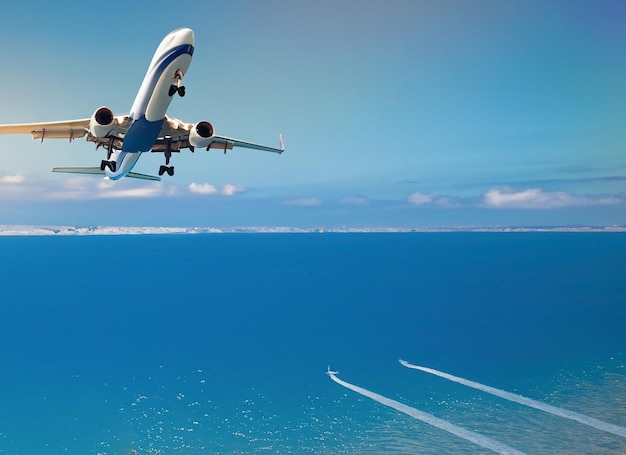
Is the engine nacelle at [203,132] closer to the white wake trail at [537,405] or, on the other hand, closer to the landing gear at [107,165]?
the landing gear at [107,165]

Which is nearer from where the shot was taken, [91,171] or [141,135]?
[141,135]

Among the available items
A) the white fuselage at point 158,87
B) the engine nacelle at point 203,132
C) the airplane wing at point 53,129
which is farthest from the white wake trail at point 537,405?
the airplane wing at point 53,129

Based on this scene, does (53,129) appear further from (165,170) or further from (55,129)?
(165,170)

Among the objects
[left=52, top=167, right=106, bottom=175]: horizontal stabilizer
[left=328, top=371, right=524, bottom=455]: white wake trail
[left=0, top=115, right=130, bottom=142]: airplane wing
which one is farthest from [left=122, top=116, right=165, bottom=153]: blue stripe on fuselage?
[left=328, top=371, right=524, bottom=455]: white wake trail

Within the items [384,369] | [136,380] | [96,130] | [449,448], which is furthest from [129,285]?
[96,130]

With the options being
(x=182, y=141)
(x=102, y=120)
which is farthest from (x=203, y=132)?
(x=102, y=120)

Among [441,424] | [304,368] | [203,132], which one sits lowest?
[304,368]
